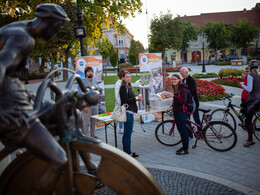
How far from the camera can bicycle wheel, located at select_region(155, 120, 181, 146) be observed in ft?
20.9

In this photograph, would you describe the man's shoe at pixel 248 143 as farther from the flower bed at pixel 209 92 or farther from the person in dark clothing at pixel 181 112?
the flower bed at pixel 209 92

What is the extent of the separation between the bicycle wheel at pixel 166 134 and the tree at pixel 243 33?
4623 cm

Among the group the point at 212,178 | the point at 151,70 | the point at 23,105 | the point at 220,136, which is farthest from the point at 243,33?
the point at 23,105

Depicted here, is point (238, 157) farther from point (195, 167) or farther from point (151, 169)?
point (151, 169)

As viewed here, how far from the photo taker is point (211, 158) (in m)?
5.39

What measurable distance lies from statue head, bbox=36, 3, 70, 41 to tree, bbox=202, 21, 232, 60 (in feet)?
158

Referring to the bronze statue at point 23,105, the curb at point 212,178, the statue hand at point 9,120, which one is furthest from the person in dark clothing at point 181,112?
the statue hand at point 9,120

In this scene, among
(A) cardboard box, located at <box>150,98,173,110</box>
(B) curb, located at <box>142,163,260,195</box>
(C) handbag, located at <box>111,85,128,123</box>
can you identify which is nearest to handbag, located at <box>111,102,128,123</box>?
(C) handbag, located at <box>111,85,128,123</box>

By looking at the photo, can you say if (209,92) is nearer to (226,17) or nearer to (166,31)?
(166,31)

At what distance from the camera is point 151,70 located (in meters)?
8.89

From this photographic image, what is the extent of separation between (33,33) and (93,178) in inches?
68.4

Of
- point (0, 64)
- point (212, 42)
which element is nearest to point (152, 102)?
point (0, 64)

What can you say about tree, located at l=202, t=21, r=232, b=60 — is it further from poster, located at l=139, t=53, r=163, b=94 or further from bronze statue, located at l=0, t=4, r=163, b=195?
bronze statue, located at l=0, t=4, r=163, b=195

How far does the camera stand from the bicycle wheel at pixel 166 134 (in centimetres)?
636
